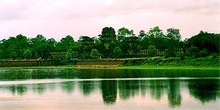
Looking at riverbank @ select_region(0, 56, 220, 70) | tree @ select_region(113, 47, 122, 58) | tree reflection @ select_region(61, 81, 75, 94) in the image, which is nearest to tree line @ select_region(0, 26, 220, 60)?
tree @ select_region(113, 47, 122, 58)

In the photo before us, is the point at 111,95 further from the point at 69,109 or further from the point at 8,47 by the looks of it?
the point at 8,47

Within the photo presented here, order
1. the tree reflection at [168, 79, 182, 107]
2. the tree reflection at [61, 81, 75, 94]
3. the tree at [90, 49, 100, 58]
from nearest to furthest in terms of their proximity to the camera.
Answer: the tree reflection at [168, 79, 182, 107]
the tree reflection at [61, 81, 75, 94]
the tree at [90, 49, 100, 58]

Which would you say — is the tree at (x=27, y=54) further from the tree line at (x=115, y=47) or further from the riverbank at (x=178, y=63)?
the riverbank at (x=178, y=63)

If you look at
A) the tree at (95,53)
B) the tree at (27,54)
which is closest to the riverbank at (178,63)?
the tree at (95,53)

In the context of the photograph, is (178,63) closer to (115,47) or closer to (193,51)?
(193,51)

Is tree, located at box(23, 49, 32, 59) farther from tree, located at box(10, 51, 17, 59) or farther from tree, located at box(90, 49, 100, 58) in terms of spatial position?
tree, located at box(90, 49, 100, 58)

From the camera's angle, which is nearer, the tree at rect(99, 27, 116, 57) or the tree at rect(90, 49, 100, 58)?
the tree at rect(90, 49, 100, 58)

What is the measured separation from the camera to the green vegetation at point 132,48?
3821 inches

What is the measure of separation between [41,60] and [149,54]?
1160 inches

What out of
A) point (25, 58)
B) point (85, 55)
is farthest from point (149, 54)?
point (25, 58)

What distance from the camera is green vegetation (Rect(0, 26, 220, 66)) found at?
318 feet

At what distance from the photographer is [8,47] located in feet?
513

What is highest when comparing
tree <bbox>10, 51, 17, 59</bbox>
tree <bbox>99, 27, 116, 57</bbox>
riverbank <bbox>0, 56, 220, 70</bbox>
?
tree <bbox>99, 27, 116, 57</bbox>

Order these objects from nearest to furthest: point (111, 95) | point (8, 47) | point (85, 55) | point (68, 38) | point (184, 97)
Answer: point (184, 97) → point (111, 95) → point (85, 55) → point (8, 47) → point (68, 38)
